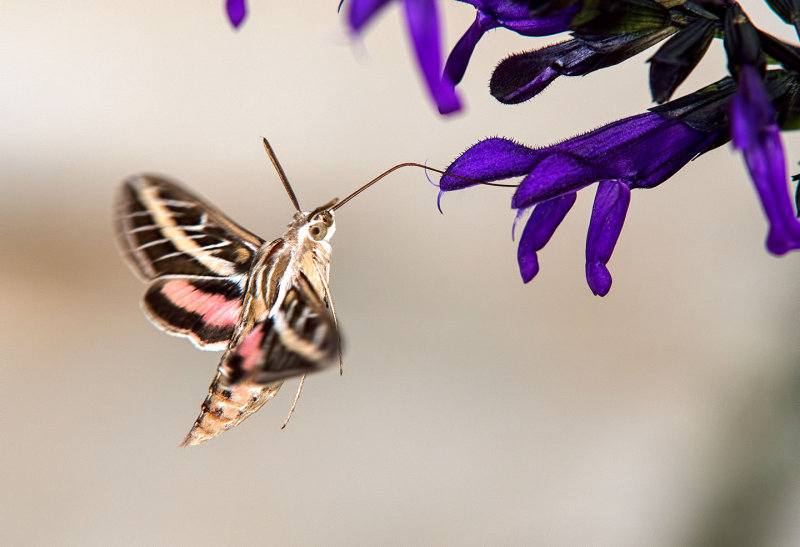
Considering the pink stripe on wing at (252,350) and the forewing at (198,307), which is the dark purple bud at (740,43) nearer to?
the pink stripe on wing at (252,350)

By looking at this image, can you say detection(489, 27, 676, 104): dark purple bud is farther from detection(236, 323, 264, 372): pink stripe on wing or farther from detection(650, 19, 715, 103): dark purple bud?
detection(236, 323, 264, 372): pink stripe on wing

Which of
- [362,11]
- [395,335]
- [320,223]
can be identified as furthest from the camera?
[395,335]

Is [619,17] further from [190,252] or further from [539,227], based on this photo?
[190,252]

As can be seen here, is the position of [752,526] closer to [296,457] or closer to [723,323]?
[723,323]

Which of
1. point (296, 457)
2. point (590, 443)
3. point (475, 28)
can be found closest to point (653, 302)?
point (590, 443)

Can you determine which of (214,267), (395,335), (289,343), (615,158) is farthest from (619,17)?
(395,335)

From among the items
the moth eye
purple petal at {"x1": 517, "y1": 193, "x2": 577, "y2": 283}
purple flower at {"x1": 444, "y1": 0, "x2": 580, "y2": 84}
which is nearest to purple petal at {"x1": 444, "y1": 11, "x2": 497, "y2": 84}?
purple flower at {"x1": 444, "y1": 0, "x2": 580, "y2": 84}
